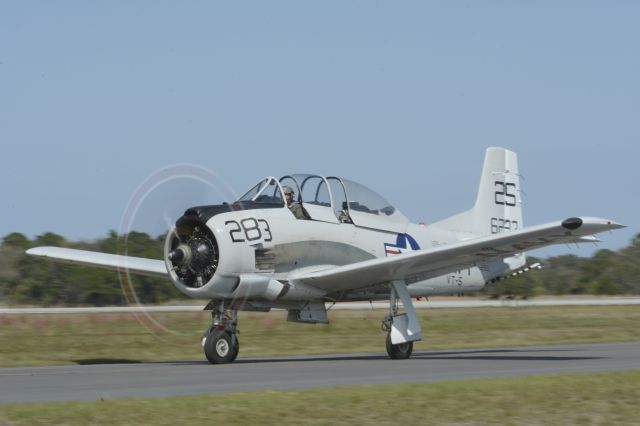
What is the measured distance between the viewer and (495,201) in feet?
76.8

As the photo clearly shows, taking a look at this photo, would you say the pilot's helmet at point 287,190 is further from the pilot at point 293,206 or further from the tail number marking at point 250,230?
the tail number marking at point 250,230

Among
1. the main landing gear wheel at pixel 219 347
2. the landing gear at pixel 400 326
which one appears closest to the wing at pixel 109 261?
the main landing gear wheel at pixel 219 347

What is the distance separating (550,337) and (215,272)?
1378 cm

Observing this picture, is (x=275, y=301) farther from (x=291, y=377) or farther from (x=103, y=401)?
(x=103, y=401)

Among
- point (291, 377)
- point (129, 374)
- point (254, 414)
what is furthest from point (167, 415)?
point (129, 374)

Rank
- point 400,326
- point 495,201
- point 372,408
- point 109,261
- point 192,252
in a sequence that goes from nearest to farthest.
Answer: point 372,408 → point 192,252 → point 400,326 → point 109,261 → point 495,201

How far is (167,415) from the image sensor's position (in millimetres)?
9656

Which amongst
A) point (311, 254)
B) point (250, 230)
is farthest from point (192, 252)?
point (311, 254)

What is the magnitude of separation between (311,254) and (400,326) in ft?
7.27

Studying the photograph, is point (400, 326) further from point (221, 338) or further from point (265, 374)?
point (265, 374)

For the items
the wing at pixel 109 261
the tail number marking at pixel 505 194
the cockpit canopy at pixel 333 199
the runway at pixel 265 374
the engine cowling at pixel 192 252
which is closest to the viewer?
the runway at pixel 265 374

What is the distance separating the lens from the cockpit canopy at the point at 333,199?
58.3 ft

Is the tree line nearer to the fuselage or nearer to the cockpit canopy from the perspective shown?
the fuselage

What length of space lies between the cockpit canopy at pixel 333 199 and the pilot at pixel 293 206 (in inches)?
2.5
